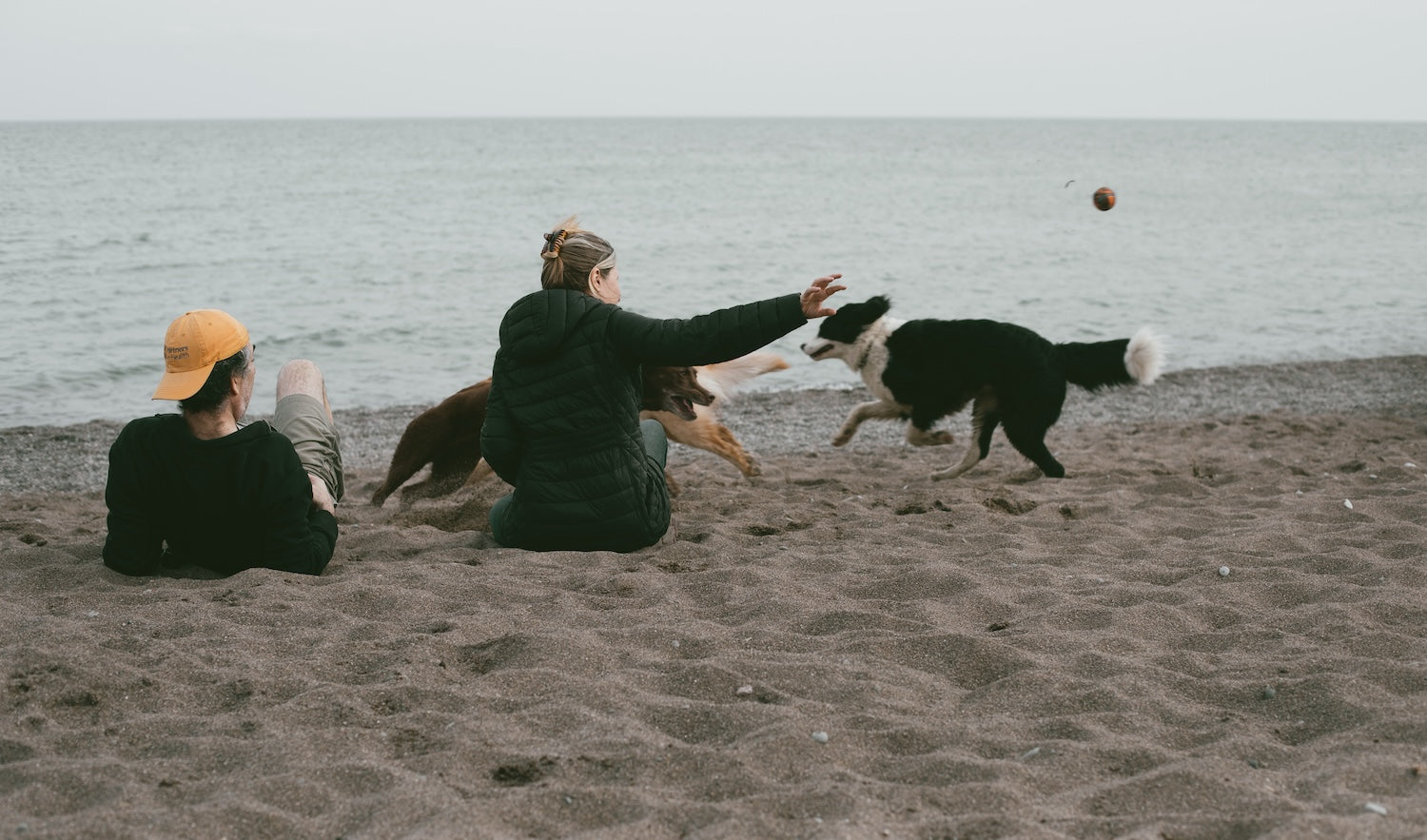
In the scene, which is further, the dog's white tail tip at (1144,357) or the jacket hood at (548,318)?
the dog's white tail tip at (1144,357)

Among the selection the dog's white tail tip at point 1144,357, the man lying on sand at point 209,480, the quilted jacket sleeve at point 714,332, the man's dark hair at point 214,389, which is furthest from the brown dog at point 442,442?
the dog's white tail tip at point 1144,357

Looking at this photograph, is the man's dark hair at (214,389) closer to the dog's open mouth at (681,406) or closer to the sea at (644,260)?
the dog's open mouth at (681,406)

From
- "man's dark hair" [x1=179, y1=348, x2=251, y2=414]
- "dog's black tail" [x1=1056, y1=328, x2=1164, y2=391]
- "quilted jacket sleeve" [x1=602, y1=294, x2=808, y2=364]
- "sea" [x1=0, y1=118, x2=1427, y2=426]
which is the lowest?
"sea" [x1=0, y1=118, x2=1427, y2=426]

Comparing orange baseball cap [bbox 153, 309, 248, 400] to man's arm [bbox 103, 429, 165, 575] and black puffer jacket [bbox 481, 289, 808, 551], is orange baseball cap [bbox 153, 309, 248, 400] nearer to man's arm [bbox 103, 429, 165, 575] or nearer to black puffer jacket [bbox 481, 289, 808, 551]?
man's arm [bbox 103, 429, 165, 575]

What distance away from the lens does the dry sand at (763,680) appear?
242 centimetres

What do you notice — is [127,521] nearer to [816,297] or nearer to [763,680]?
[763,680]

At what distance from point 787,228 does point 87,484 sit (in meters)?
23.5

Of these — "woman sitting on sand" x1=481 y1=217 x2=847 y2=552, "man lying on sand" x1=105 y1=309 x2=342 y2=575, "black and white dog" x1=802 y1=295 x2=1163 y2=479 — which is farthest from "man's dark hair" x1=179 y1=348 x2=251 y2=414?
"black and white dog" x1=802 y1=295 x2=1163 y2=479

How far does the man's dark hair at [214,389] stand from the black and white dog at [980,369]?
12.0 ft

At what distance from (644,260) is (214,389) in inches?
759

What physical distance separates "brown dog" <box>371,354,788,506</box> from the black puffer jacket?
1.23 m

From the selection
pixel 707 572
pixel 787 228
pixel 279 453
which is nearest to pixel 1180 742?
pixel 707 572

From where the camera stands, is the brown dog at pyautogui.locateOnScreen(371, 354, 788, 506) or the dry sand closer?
the dry sand

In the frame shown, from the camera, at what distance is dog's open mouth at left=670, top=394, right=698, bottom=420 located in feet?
20.1
